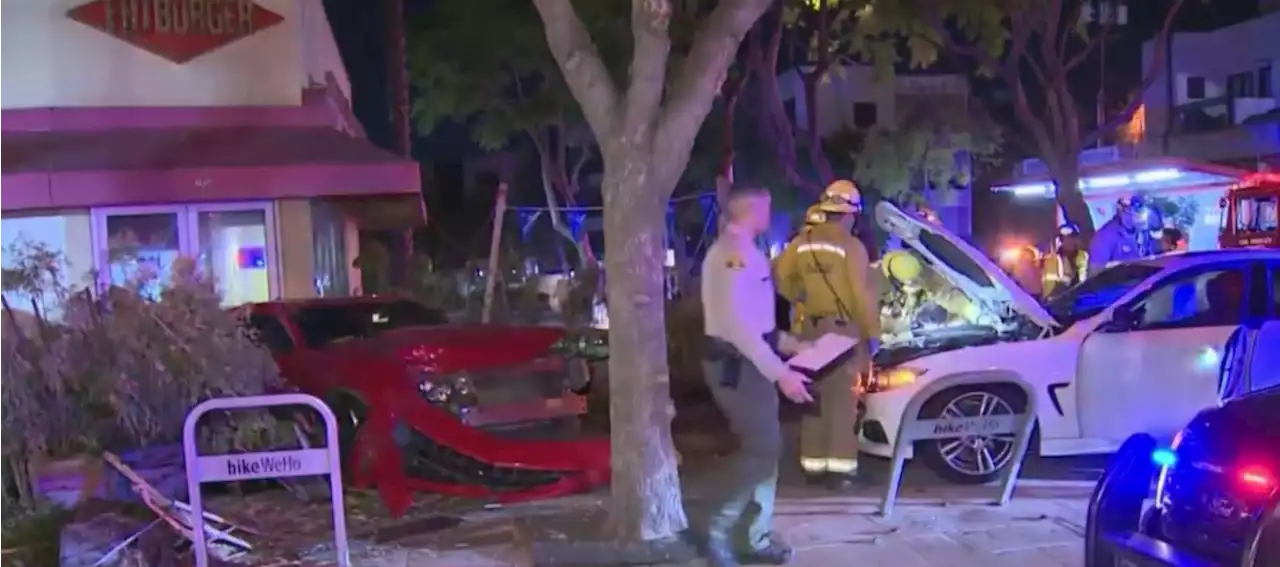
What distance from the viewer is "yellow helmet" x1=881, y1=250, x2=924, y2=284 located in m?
10.4

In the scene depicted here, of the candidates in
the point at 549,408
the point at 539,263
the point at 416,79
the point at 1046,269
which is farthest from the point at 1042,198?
the point at 549,408

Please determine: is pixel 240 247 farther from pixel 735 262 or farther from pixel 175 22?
pixel 735 262

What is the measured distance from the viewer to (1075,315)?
8.91m

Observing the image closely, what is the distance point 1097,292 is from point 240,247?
8.95 meters

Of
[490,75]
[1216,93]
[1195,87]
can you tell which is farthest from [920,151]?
[1195,87]

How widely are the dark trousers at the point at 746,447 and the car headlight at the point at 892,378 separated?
233 centimetres

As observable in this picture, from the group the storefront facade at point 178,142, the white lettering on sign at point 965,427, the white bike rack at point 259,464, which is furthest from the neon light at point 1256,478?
the storefront facade at point 178,142

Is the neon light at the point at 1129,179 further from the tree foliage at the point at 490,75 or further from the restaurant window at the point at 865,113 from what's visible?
the restaurant window at the point at 865,113

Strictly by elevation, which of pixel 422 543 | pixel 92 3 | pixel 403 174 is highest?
pixel 92 3

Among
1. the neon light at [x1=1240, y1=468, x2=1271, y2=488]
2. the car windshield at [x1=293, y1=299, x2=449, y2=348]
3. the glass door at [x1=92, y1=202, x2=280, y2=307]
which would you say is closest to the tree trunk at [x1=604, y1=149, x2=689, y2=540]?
the neon light at [x1=1240, y1=468, x2=1271, y2=488]

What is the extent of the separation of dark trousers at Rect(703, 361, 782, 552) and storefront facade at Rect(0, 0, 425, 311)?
7.27 metres

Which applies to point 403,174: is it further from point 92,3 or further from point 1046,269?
point 1046,269

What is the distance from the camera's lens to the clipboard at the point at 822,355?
7.14 meters

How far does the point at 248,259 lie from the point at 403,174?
7.73 ft
